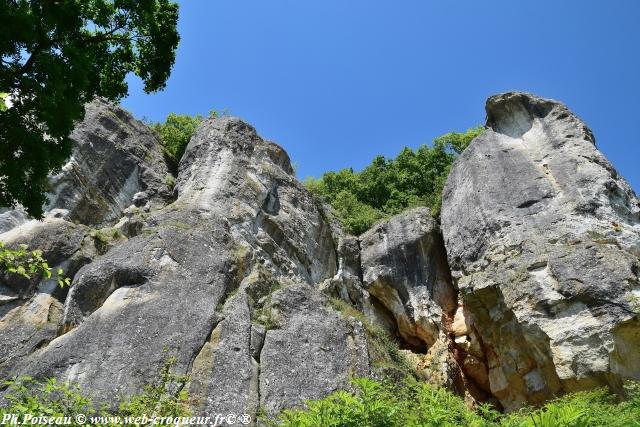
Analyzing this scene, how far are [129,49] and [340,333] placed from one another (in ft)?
27.4

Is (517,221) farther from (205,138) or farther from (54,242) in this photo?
(54,242)

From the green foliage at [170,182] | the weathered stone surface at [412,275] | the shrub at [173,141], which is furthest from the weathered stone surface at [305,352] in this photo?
the shrub at [173,141]

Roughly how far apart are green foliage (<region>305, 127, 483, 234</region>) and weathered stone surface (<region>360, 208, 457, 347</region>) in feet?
9.93

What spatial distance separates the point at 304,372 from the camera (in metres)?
12.2

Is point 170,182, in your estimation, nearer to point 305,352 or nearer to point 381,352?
point 381,352

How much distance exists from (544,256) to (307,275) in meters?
8.07

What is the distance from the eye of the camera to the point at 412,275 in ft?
67.5

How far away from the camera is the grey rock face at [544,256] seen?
13789 mm

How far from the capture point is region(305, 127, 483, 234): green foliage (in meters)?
26.6

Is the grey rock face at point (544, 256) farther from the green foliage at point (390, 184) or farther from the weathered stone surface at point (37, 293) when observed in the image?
the weathered stone surface at point (37, 293)

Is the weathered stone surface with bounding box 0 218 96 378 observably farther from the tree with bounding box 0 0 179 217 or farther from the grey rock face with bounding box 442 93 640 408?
the grey rock face with bounding box 442 93 640 408

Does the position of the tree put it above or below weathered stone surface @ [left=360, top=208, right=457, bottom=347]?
below

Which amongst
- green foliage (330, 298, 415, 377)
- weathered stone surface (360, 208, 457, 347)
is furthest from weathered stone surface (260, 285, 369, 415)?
weathered stone surface (360, 208, 457, 347)

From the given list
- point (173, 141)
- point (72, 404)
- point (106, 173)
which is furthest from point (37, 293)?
point (173, 141)
